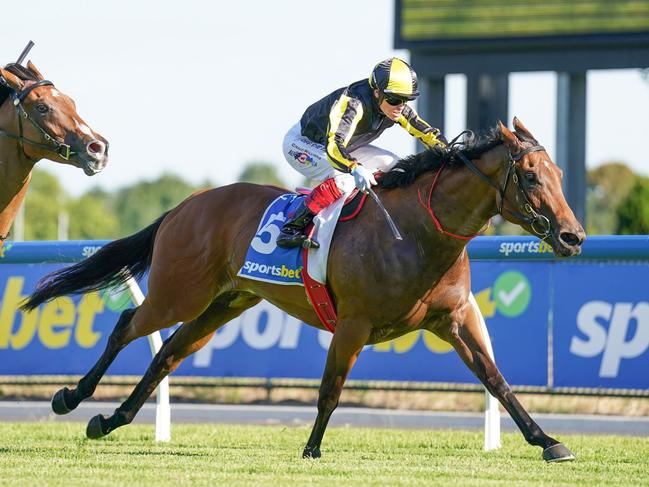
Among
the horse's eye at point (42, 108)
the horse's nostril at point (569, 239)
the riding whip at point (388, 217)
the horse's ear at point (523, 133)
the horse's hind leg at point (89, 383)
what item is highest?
the horse's eye at point (42, 108)

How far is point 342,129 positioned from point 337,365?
128cm

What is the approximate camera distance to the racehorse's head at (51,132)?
261 inches

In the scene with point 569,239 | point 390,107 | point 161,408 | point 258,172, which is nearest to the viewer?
point 569,239

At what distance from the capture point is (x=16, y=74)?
689 centimetres

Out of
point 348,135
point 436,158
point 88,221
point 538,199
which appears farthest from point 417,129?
point 88,221

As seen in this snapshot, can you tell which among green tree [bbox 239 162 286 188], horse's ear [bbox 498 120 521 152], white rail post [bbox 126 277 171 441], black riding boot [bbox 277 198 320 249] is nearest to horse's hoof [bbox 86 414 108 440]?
white rail post [bbox 126 277 171 441]

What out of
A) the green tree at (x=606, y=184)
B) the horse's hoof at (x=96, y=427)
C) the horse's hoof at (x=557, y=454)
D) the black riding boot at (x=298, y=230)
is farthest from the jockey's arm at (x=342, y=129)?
the green tree at (x=606, y=184)

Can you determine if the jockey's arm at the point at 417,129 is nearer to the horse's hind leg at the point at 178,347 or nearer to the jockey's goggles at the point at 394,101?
the jockey's goggles at the point at 394,101

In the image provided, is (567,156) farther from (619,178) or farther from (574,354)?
(619,178)

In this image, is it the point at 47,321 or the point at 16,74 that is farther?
the point at 47,321

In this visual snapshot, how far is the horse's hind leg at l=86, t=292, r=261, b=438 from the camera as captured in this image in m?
7.38

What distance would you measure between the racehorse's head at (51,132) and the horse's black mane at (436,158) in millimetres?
1599

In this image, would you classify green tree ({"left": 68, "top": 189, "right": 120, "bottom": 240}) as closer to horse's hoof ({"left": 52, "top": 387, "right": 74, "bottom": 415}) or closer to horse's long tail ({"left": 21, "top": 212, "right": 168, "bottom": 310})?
horse's long tail ({"left": 21, "top": 212, "right": 168, "bottom": 310})

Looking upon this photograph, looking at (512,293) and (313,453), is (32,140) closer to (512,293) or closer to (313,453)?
(313,453)
